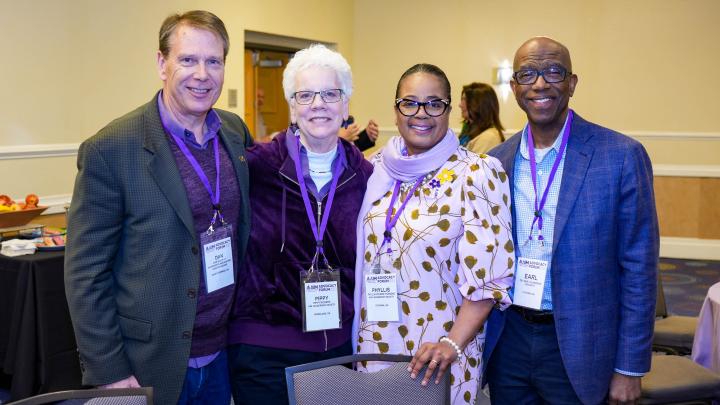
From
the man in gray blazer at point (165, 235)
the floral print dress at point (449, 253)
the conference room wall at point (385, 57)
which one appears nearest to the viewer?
the man in gray blazer at point (165, 235)

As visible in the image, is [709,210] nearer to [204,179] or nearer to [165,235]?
[204,179]

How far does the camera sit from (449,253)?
1.94m

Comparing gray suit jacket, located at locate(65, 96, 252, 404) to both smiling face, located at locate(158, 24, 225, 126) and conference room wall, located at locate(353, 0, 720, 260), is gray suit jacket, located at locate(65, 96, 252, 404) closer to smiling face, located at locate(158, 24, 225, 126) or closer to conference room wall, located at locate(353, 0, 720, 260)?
smiling face, located at locate(158, 24, 225, 126)

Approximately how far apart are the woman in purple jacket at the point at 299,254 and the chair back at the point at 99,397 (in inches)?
20.6

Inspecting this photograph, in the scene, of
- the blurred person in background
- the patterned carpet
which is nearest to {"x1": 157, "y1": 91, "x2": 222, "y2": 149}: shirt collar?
the blurred person in background

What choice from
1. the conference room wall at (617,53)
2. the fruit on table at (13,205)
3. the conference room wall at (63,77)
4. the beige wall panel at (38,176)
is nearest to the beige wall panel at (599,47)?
the conference room wall at (617,53)

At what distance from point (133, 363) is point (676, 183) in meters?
7.06

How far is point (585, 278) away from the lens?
1947mm

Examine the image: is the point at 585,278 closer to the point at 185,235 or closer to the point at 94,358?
the point at 185,235

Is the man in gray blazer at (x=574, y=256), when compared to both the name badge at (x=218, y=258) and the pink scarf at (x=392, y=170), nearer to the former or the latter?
the pink scarf at (x=392, y=170)

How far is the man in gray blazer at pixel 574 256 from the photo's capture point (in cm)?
194

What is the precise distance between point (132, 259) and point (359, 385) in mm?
682

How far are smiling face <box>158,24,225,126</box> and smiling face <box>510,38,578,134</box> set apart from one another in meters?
0.93

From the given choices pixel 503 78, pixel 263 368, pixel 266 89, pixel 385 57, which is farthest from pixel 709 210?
pixel 263 368
